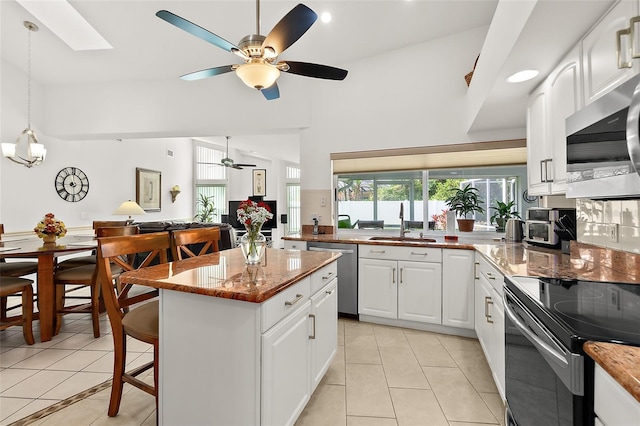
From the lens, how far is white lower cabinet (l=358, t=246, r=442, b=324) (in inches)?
111

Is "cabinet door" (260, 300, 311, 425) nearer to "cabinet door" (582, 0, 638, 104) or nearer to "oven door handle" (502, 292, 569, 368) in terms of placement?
"oven door handle" (502, 292, 569, 368)

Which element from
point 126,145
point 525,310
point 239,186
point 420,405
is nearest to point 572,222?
point 525,310

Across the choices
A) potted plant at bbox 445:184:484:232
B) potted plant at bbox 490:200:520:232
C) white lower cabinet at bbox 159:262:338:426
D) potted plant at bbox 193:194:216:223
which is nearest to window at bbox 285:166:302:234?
potted plant at bbox 193:194:216:223

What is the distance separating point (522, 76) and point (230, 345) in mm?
2356

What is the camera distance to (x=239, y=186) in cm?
913

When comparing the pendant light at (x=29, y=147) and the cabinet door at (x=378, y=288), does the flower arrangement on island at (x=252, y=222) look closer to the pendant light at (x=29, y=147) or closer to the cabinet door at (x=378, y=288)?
the cabinet door at (x=378, y=288)

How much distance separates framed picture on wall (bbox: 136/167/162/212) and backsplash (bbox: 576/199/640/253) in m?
7.40

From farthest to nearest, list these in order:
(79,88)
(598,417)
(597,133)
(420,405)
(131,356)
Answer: (79,88) → (131,356) → (420,405) → (597,133) → (598,417)

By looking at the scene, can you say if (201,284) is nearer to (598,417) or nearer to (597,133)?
(598,417)

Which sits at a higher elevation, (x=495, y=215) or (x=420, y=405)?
(x=495, y=215)

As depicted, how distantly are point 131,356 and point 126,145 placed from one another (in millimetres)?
5264

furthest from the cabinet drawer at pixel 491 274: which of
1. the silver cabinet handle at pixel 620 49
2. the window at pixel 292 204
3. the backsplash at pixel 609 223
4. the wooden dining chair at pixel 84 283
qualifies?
the window at pixel 292 204

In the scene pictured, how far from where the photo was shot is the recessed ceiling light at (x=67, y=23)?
280 cm

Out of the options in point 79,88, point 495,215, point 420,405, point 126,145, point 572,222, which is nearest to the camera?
point 420,405
